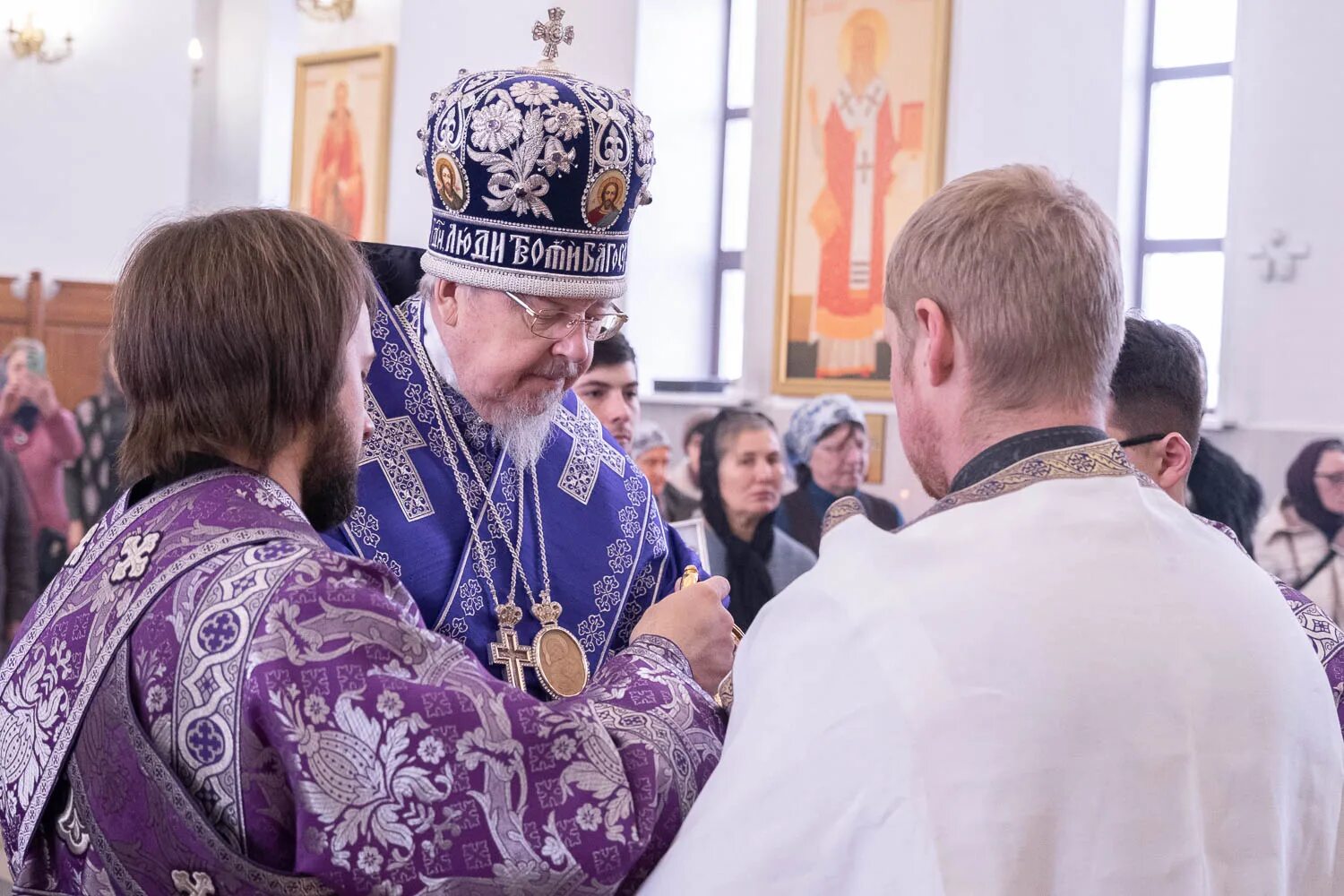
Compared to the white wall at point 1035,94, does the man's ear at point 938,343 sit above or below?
below

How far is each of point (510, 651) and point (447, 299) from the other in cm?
71

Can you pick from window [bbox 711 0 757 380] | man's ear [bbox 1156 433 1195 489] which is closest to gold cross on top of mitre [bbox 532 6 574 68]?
man's ear [bbox 1156 433 1195 489]

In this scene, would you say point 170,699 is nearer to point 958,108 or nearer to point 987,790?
point 987,790

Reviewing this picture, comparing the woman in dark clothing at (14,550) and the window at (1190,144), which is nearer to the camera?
the woman in dark clothing at (14,550)

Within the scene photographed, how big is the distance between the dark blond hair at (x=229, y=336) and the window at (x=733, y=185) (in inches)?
368

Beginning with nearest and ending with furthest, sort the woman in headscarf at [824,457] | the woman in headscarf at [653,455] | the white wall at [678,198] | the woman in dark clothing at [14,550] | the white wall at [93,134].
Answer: the woman in headscarf at [653,455]
the woman in dark clothing at [14,550]
the woman in headscarf at [824,457]
the white wall at [93,134]
the white wall at [678,198]

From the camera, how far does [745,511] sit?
6480mm

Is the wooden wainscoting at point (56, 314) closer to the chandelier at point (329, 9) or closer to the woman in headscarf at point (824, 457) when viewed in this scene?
the woman in headscarf at point (824, 457)

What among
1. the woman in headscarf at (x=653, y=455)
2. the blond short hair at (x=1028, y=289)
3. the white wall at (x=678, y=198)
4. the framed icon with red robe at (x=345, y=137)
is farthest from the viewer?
the framed icon with red robe at (x=345, y=137)

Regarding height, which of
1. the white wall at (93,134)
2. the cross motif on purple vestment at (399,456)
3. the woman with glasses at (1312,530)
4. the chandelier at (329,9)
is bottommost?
the woman with glasses at (1312,530)

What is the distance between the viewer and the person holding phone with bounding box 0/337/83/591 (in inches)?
328

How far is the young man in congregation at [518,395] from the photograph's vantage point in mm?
2605

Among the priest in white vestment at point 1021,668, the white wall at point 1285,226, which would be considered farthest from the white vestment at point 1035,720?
the white wall at point 1285,226

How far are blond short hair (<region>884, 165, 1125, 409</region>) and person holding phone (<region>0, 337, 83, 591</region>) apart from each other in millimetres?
7461
